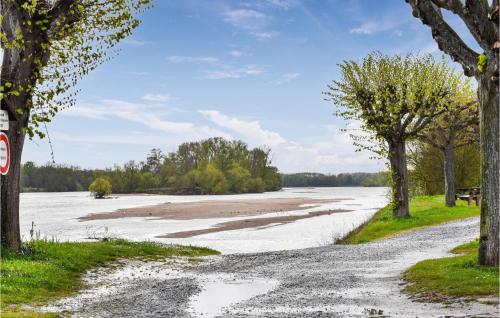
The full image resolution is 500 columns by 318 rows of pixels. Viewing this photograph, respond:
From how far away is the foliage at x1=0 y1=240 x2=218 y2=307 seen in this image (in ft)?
49.2

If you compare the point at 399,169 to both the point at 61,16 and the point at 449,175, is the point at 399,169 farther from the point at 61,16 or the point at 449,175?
the point at 61,16

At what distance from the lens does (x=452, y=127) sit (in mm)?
47656

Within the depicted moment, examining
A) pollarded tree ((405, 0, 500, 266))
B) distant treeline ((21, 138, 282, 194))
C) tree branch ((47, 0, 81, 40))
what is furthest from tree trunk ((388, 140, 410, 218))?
distant treeline ((21, 138, 282, 194))

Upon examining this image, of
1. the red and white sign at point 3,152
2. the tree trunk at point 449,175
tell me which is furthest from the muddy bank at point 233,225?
the red and white sign at point 3,152

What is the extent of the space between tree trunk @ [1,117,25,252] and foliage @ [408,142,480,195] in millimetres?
58473

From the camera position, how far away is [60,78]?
66.1 ft

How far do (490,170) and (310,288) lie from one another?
263 inches

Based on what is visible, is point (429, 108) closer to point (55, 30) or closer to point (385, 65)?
point (385, 65)

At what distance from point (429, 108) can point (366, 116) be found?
5417mm

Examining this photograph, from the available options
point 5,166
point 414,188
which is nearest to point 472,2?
point 5,166

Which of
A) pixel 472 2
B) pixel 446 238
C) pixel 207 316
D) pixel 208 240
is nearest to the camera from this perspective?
pixel 207 316

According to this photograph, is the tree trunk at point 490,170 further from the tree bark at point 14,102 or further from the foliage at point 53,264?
the tree bark at point 14,102

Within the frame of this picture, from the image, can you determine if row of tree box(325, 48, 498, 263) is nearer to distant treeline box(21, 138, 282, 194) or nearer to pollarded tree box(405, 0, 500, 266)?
pollarded tree box(405, 0, 500, 266)

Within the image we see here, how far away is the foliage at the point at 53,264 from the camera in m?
15.0
